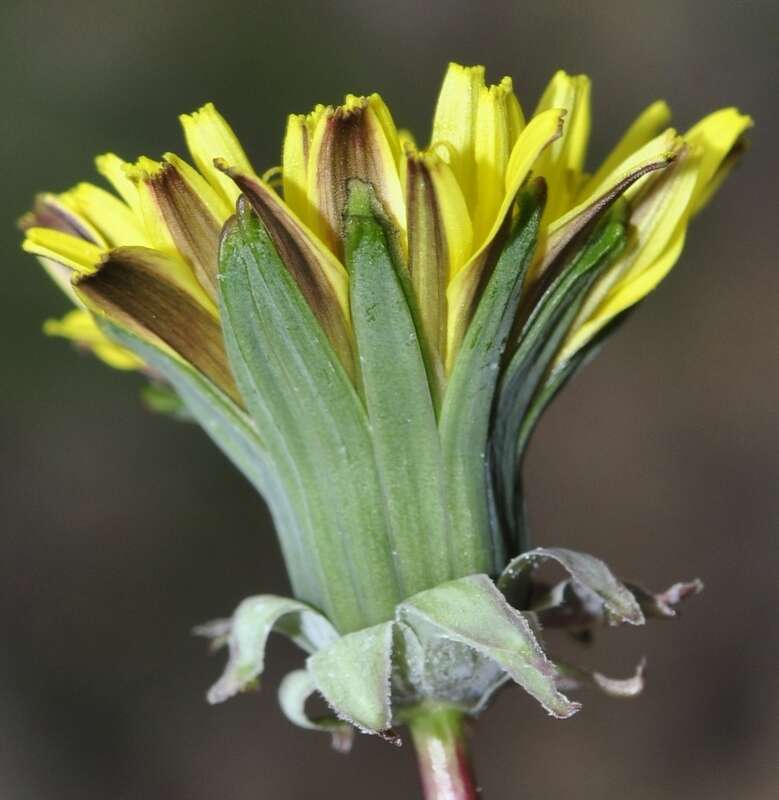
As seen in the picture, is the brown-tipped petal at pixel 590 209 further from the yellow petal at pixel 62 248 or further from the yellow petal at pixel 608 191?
the yellow petal at pixel 62 248

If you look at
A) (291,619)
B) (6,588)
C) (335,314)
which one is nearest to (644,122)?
(335,314)

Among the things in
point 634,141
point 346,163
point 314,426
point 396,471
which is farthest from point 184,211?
point 634,141

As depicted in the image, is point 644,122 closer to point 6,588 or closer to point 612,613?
point 612,613

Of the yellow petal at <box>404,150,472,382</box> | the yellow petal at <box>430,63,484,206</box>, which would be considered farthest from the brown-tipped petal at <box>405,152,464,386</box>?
the yellow petal at <box>430,63,484,206</box>

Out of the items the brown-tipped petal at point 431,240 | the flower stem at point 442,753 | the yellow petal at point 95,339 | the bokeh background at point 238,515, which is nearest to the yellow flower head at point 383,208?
the brown-tipped petal at point 431,240

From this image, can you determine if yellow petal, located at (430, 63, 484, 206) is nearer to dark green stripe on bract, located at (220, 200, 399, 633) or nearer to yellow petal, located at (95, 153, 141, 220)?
dark green stripe on bract, located at (220, 200, 399, 633)
